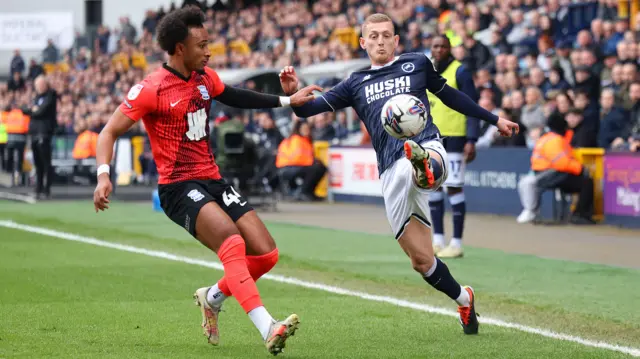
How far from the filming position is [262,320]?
22.6 ft

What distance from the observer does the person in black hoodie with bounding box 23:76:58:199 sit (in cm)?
2245

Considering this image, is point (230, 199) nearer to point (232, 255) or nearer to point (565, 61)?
point (232, 255)

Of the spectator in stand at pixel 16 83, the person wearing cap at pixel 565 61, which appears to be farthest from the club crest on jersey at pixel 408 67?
the spectator in stand at pixel 16 83

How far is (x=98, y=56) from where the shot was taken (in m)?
44.8

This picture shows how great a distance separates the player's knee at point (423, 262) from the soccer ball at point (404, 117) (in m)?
0.79

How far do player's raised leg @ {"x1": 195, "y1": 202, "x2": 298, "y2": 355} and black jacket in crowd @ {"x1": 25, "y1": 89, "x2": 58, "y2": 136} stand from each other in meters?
15.9

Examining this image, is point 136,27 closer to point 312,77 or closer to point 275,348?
point 312,77

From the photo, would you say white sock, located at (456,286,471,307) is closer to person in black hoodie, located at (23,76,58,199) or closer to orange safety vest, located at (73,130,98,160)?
person in black hoodie, located at (23,76,58,199)

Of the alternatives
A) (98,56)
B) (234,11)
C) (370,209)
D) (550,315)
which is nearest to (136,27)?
(98,56)

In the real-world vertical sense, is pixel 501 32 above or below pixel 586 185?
above

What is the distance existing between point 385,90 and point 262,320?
2.08m

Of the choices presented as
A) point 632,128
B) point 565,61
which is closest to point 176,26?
point 632,128

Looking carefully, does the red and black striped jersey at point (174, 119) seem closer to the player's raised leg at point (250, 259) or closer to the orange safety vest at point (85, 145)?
the player's raised leg at point (250, 259)

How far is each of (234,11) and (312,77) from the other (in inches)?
502
